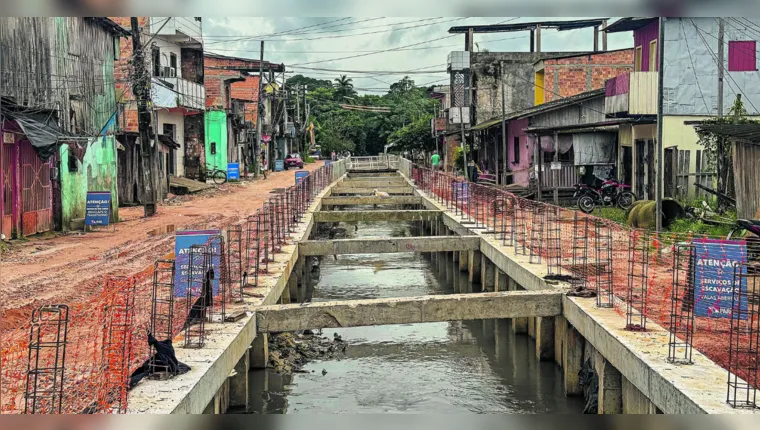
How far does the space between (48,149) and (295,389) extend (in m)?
8.94

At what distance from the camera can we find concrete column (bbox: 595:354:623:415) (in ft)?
30.9

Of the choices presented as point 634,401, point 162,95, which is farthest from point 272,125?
point 634,401

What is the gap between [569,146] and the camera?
92.5 ft

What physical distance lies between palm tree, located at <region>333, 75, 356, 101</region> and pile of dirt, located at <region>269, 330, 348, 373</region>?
315 feet

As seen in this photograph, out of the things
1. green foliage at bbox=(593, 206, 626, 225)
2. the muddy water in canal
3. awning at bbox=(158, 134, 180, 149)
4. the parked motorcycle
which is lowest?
the muddy water in canal

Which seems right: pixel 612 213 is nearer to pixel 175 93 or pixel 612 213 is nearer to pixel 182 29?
pixel 175 93

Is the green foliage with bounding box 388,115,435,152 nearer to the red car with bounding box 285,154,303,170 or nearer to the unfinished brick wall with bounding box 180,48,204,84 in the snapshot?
the red car with bounding box 285,154,303,170

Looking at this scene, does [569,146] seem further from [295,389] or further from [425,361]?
[295,389]

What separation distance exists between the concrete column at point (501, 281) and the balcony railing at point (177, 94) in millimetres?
22347

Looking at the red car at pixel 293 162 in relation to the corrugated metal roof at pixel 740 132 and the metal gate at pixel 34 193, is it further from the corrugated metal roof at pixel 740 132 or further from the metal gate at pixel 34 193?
the corrugated metal roof at pixel 740 132

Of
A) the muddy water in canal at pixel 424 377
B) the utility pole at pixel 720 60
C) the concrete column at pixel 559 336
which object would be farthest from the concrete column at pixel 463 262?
the concrete column at pixel 559 336

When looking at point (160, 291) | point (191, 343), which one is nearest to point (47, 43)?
point (160, 291)

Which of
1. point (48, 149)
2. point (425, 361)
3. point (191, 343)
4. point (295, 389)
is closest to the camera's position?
point (191, 343)

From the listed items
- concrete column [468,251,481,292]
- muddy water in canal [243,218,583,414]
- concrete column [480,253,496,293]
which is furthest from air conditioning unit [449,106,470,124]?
muddy water in canal [243,218,583,414]
